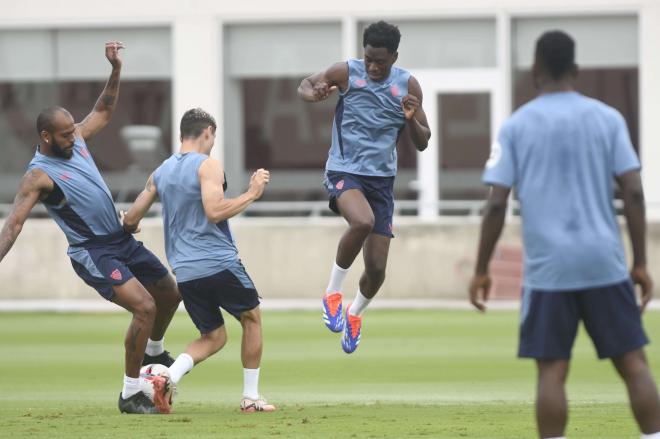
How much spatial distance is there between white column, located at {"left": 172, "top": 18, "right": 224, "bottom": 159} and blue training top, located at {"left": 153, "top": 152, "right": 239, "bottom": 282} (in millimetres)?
17316

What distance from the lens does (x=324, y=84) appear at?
35.1ft

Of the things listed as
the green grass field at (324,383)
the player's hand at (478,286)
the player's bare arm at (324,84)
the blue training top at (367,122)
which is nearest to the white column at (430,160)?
the green grass field at (324,383)

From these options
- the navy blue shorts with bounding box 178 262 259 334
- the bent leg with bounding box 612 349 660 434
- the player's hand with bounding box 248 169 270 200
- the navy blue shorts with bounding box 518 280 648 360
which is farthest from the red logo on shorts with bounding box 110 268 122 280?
the bent leg with bounding box 612 349 660 434

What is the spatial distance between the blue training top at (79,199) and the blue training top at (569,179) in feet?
13.8

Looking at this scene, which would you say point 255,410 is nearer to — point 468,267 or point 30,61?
point 468,267

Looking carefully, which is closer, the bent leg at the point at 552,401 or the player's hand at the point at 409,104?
the bent leg at the point at 552,401

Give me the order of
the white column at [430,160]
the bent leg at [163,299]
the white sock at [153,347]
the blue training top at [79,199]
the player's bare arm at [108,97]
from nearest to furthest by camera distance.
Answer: the blue training top at [79,199]
the bent leg at [163,299]
the player's bare arm at [108,97]
the white sock at [153,347]
the white column at [430,160]

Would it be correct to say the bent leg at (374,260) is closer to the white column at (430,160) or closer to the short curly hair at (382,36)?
the short curly hair at (382,36)

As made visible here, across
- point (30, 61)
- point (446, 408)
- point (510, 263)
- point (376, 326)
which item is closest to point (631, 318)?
point (446, 408)

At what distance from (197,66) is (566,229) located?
21.1 m

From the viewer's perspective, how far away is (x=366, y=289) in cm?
1205

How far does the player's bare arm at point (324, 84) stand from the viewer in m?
10.6

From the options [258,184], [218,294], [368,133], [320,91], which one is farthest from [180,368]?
[368,133]

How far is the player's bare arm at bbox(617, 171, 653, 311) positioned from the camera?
23.4 ft
